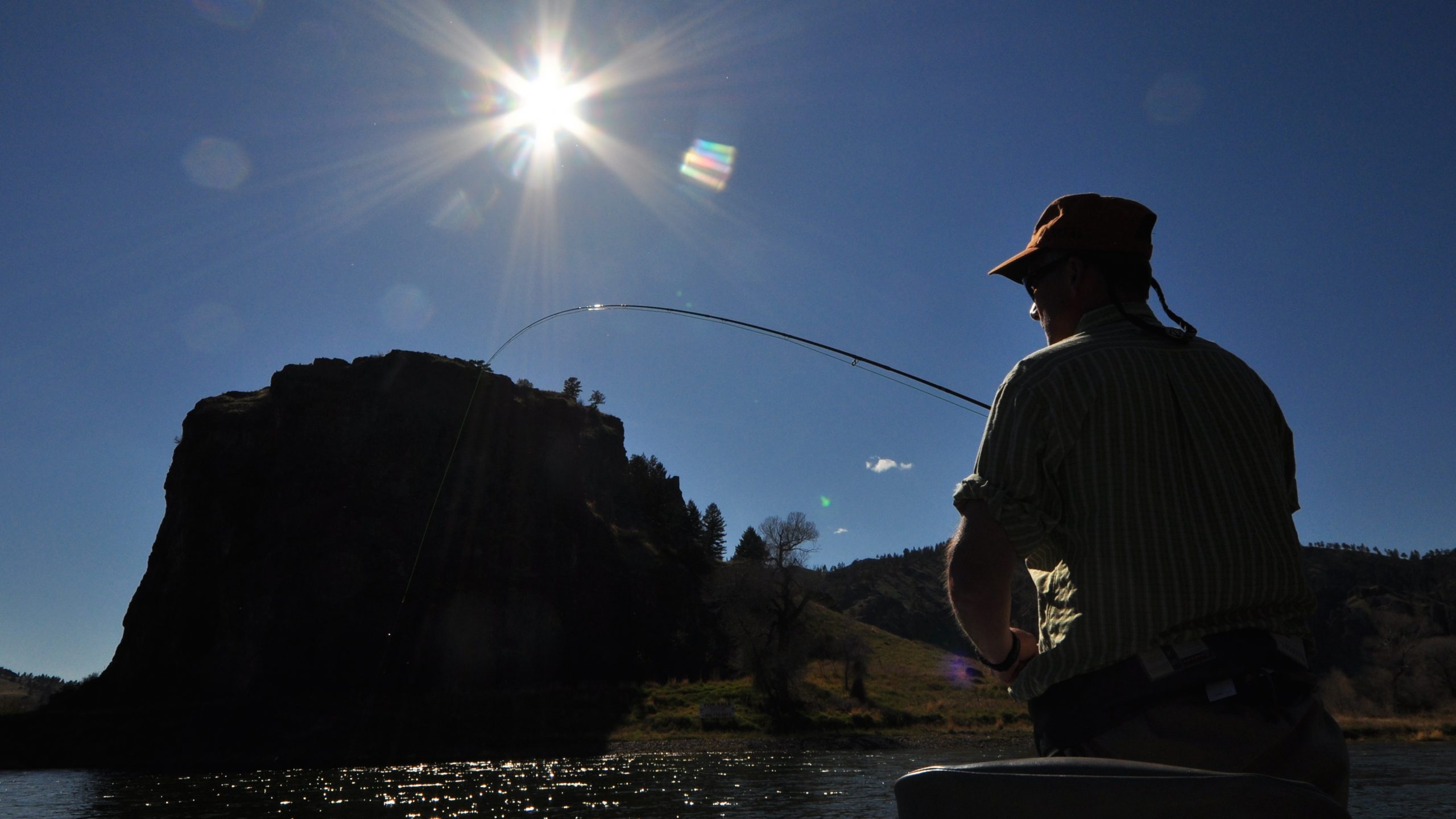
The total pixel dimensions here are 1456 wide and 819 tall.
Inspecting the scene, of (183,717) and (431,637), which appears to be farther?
(431,637)

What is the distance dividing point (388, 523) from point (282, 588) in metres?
6.75

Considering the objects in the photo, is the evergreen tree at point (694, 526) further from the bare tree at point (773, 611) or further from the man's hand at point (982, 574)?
the man's hand at point (982, 574)

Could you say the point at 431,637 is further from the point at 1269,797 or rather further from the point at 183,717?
the point at 1269,797

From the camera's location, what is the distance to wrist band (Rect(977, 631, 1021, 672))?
5.79 ft

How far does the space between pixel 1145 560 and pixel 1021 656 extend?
15.9 inches

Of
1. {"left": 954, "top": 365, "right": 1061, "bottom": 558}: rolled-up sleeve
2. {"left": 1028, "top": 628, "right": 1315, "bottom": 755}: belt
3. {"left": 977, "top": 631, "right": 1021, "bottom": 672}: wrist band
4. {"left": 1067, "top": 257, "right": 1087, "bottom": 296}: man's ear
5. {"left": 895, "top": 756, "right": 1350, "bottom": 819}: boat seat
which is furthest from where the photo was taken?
{"left": 1067, "top": 257, "right": 1087, "bottom": 296}: man's ear

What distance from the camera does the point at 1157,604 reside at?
1517 millimetres

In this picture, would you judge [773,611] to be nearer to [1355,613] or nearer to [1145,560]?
[1145,560]

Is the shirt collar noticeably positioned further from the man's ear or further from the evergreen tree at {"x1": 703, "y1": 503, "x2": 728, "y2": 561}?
the evergreen tree at {"x1": 703, "y1": 503, "x2": 728, "y2": 561}

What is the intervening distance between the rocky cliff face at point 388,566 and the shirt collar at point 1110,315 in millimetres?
40113

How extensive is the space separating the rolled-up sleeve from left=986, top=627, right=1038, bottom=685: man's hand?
258 mm

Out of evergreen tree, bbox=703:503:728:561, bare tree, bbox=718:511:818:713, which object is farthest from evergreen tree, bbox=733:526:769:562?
bare tree, bbox=718:511:818:713

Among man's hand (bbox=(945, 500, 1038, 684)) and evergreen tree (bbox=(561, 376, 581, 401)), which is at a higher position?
evergreen tree (bbox=(561, 376, 581, 401))

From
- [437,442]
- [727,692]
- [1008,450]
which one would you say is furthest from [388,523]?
[1008,450]
